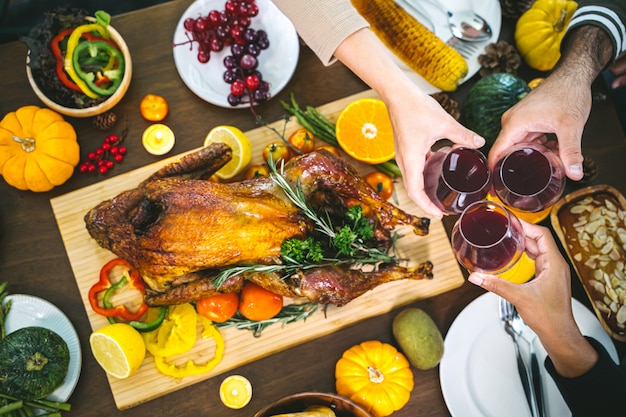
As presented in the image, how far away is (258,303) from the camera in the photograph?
81.8 inches

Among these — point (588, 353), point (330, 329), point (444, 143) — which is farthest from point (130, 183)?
point (588, 353)

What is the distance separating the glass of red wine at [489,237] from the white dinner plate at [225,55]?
105 cm

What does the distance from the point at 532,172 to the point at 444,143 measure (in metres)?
0.69

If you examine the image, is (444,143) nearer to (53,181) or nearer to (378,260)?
(378,260)

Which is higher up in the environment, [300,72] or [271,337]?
[300,72]

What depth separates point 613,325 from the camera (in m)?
2.04

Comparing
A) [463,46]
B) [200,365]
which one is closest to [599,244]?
[463,46]

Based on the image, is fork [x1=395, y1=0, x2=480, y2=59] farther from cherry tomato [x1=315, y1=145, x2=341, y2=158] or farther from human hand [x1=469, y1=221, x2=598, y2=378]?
human hand [x1=469, y1=221, x2=598, y2=378]

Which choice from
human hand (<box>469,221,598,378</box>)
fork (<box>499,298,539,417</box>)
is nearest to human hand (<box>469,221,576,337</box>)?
human hand (<box>469,221,598,378</box>)

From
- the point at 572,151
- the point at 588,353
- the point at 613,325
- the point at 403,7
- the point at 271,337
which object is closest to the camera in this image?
the point at 572,151

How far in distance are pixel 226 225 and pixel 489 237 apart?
856 mm

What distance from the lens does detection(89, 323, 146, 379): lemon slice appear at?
2.03m

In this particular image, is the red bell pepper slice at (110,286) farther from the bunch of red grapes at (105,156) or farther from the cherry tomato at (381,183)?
the cherry tomato at (381,183)

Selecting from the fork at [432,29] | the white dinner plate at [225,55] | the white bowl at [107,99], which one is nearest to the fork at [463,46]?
the fork at [432,29]
